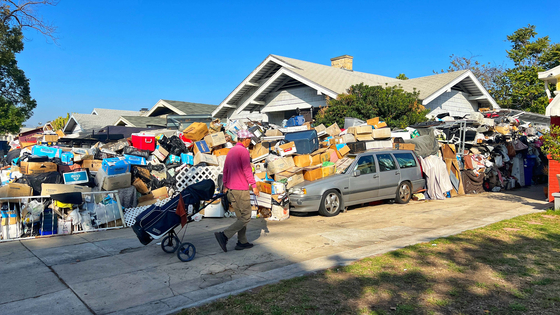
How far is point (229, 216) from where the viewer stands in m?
10.3

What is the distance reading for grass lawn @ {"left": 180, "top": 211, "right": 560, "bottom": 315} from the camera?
13.1 feet

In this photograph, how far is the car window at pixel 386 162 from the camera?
1129 cm

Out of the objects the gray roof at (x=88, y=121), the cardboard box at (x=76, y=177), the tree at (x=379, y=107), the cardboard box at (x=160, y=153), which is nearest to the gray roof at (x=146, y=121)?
the gray roof at (x=88, y=121)

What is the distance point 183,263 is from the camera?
231 inches

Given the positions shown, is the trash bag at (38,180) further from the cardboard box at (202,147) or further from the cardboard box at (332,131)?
the cardboard box at (332,131)

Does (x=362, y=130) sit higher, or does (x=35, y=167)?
(x=362, y=130)

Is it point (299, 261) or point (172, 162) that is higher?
point (172, 162)

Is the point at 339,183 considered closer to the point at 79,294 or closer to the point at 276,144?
the point at 276,144

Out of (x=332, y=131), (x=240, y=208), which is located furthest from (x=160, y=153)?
(x=240, y=208)

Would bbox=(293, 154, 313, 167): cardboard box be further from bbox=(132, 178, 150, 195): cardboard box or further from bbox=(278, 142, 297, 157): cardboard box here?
bbox=(132, 178, 150, 195): cardboard box

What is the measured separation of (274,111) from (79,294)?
17.4 m

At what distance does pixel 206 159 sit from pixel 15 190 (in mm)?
4745

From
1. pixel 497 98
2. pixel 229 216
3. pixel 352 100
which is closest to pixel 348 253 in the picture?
pixel 229 216

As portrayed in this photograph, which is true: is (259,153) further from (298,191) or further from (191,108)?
(191,108)
